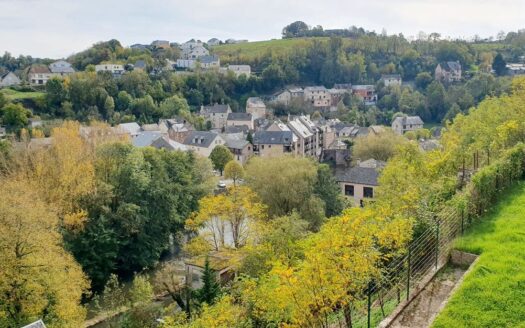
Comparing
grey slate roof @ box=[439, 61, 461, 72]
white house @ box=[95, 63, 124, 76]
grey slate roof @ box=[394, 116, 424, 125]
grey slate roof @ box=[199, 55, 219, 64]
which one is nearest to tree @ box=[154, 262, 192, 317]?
grey slate roof @ box=[394, 116, 424, 125]

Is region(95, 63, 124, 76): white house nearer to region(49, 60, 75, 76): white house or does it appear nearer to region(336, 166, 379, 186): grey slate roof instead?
region(49, 60, 75, 76): white house

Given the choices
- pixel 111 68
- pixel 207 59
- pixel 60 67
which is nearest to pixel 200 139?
pixel 111 68

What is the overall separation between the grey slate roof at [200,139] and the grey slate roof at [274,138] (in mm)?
4986

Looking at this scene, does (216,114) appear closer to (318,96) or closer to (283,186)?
(318,96)

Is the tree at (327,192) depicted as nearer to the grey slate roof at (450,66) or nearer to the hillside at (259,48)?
the grey slate roof at (450,66)

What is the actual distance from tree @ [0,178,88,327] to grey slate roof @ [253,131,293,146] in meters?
37.0

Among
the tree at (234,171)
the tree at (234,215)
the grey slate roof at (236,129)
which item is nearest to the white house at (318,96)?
the grey slate roof at (236,129)

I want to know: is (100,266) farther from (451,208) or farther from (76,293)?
(451,208)

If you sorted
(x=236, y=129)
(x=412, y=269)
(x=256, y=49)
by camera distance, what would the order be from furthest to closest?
(x=256, y=49) < (x=236, y=129) < (x=412, y=269)

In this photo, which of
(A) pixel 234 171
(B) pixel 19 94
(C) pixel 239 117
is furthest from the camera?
(C) pixel 239 117

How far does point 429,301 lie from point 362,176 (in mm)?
28366

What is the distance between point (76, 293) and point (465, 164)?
16217 millimetres

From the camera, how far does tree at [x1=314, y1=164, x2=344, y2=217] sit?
30.9 meters

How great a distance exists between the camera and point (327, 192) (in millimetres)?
31094
